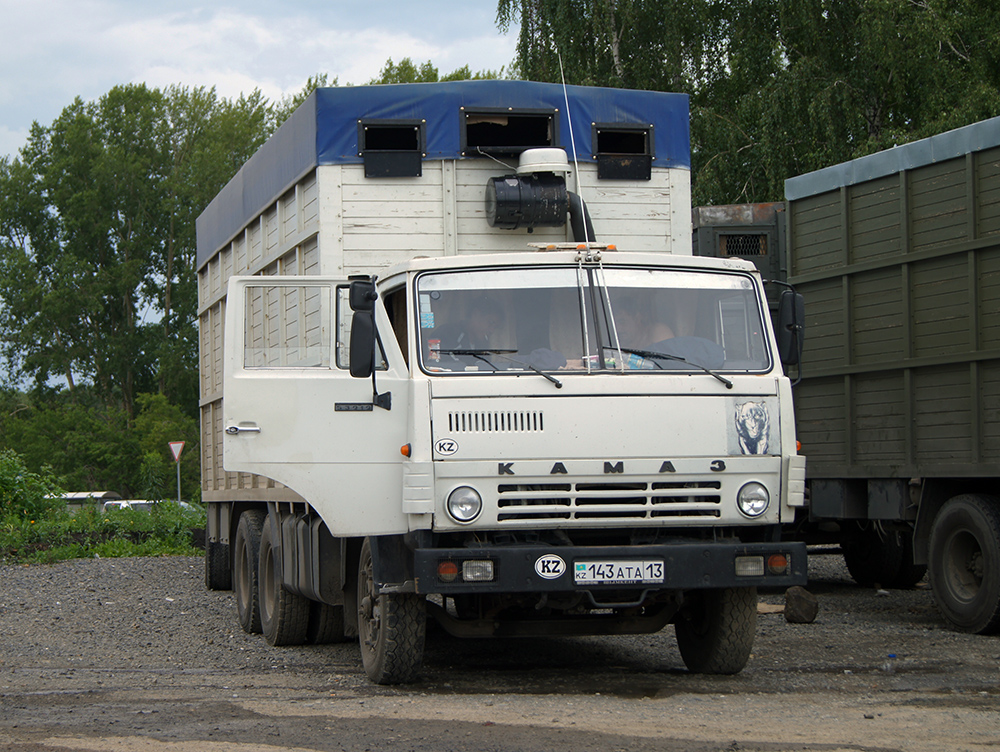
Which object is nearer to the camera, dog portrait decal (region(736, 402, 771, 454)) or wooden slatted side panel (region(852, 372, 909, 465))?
dog portrait decal (region(736, 402, 771, 454))

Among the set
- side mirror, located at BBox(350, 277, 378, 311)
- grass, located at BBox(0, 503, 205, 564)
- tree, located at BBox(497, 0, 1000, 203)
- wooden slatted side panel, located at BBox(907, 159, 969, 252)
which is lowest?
grass, located at BBox(0, 503, 205, 564)

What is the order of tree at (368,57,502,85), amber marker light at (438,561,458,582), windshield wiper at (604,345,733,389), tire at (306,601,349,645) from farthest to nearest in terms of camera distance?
tree at (368,57,502,85), tire at (306,601,349,645), windshield wiper at (604,345,733,389), amber marker light at (438,561,458,582)

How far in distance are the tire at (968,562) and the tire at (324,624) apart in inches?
182

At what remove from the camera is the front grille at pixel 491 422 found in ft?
22.9

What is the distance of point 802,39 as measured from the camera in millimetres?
27141

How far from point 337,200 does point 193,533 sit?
47.8ft

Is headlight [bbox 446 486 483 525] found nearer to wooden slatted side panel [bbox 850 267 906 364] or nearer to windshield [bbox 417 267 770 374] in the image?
windshield [bbox 417 267 770 374]

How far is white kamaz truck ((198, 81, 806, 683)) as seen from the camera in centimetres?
700

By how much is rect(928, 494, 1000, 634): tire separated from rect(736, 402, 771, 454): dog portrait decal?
332 cm

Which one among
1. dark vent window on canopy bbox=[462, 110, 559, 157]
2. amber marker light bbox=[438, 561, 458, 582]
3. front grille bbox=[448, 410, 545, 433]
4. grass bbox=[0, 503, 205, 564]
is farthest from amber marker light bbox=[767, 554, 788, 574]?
grass bbox=[0, 503, 205, 564]

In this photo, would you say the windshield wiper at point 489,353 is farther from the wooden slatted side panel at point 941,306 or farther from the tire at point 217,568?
the tire at point 217,568

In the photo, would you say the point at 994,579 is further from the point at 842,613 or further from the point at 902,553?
the point at 902,553

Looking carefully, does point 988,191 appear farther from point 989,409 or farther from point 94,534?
point 94,534

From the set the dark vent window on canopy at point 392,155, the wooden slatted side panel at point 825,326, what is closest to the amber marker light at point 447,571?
the dark vent window on canopy at point 392,155
